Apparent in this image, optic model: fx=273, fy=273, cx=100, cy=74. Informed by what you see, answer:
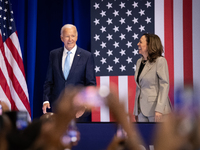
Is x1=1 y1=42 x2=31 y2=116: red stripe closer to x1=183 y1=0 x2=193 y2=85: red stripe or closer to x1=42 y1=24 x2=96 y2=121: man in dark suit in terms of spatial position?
x1=42 y1=24 x2=96 y2=121: man in dark suit

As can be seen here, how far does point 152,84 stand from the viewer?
2.28 metres

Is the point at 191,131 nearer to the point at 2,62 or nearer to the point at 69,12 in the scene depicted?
the point at 2,62

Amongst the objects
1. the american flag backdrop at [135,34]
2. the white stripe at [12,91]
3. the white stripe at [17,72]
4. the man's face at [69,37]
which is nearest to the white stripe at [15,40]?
the white stripe at [17,72]

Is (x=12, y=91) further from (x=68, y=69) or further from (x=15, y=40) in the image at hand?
(x=68, y=69)

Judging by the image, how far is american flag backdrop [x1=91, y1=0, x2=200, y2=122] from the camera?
11.1 feet

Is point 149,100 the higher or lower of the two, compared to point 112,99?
lower

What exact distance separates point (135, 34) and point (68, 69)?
1.30m

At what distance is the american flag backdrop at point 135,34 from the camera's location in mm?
3382

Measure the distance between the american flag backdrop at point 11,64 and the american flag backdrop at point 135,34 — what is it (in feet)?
3.03

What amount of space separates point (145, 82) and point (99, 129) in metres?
1.10

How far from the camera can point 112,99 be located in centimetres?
17

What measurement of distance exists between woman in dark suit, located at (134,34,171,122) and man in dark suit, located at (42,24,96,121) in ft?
1.43

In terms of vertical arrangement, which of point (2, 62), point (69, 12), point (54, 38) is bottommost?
point (2, 62)

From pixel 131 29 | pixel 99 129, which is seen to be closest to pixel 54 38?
pixel 131 29
